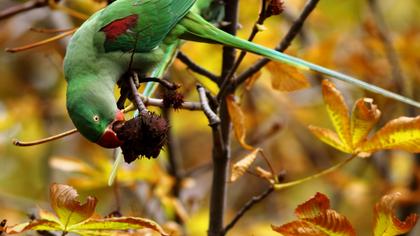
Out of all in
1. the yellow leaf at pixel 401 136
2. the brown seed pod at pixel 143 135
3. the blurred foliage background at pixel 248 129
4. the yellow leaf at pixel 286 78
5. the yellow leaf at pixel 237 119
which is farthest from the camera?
the blurred foliage background at pixel 248 129

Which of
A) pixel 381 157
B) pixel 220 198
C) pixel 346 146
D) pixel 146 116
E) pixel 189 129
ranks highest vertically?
pixel 146 116

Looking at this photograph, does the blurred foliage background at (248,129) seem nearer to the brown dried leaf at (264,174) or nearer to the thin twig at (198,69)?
the thin twig at (198,69)

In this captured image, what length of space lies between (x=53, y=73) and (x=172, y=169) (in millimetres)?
2155

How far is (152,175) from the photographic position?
280cm

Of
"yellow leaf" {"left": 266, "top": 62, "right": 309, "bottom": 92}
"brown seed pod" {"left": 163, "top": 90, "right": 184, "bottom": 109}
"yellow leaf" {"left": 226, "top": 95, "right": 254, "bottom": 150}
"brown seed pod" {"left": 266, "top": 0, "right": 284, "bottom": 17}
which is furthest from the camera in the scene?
"yellow leaf" {"left": 266, "top": 62, "right": 309, "bottom": 92}

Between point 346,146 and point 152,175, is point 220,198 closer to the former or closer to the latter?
point 346,146

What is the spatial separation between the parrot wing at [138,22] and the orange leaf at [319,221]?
651 mm

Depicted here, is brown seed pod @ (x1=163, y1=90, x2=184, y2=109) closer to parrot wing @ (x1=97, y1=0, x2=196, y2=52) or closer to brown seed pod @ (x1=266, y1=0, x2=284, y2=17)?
parrot wing @ (x1=97, y1=0, x2=196, y2=52)

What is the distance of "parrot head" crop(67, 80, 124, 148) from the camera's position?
1655 millimetres

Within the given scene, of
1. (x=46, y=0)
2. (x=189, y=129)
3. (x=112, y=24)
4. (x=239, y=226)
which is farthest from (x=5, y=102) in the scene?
(x=112, y=24)

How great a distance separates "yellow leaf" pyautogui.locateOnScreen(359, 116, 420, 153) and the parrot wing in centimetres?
69

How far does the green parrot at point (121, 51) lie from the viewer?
1.68 metres

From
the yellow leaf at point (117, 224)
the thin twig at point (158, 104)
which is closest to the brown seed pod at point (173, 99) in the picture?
the thin twig at point (158, 104)

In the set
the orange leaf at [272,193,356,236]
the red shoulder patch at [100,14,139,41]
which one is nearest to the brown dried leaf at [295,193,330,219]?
the orange leaf at [272,193,356,236]
